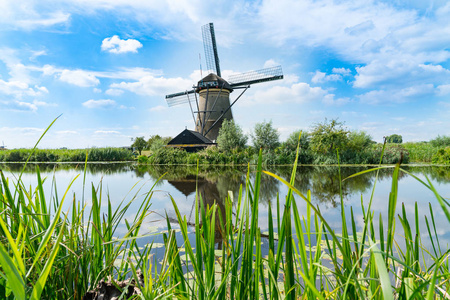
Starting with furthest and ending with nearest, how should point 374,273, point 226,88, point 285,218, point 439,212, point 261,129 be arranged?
point 226,88 → point 261,129 → point 439,212 → point 374,273 → point 285,218

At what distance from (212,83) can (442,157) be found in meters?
15.7

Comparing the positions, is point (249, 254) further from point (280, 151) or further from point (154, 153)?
point (154, 153)

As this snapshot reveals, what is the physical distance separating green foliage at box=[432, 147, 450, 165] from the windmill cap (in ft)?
48.1

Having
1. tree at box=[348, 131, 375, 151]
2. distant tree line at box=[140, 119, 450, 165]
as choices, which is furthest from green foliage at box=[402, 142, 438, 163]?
tree at box=[348, 131, 375, 151]

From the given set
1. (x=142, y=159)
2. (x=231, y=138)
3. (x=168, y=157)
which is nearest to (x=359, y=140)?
(x=231, y=138)

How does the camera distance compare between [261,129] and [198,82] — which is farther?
[198,82]

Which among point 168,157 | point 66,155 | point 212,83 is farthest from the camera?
point 66,155

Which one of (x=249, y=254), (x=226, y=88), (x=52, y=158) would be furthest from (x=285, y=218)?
(x=52, y=158)

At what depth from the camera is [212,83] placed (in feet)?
71.3

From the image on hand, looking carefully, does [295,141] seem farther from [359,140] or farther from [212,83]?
[212,83]

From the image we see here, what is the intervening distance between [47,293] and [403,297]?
1.14 m

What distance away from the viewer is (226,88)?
2231cm

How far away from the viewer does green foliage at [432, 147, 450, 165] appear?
46.2 ft

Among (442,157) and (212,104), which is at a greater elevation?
(212,104)
